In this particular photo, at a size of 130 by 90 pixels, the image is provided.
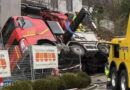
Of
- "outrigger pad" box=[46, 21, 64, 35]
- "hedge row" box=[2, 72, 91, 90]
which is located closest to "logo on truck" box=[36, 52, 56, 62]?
"hedge row" box=[2, 72, 91, 90]

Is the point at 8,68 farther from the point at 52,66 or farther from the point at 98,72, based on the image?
the point at 98,72

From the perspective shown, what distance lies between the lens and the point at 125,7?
106 ft

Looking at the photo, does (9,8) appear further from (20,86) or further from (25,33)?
(20,86)

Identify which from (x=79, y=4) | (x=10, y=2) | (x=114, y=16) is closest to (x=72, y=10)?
(x=79, y=4)

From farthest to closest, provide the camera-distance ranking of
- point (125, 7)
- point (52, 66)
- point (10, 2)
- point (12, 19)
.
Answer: point (125, 7) → point (10, 2) → point (12, 19) → point (52, 66)

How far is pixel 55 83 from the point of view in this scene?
11.1 metres

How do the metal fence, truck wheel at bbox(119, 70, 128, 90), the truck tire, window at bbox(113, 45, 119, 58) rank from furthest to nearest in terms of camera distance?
window at bbox(113, 45, 119, 58)
the truck tire
the metal fence
truck wheel at bbox(119, 70, 128, 90)

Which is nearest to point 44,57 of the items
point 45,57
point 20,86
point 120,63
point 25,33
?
point 45,57

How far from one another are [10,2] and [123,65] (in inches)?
480

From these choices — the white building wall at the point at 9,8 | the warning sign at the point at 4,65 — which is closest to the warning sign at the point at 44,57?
the warning sign at the point at 4,65

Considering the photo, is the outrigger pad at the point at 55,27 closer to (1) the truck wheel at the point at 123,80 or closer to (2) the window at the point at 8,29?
(2) the window at the point at 8,29

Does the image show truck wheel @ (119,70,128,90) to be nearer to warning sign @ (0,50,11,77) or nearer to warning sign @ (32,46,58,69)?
warning sign @ (32,46,58,69)

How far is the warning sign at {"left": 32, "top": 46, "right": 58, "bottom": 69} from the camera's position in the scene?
454 inches

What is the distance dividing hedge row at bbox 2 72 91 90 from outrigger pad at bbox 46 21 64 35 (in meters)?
5.09
